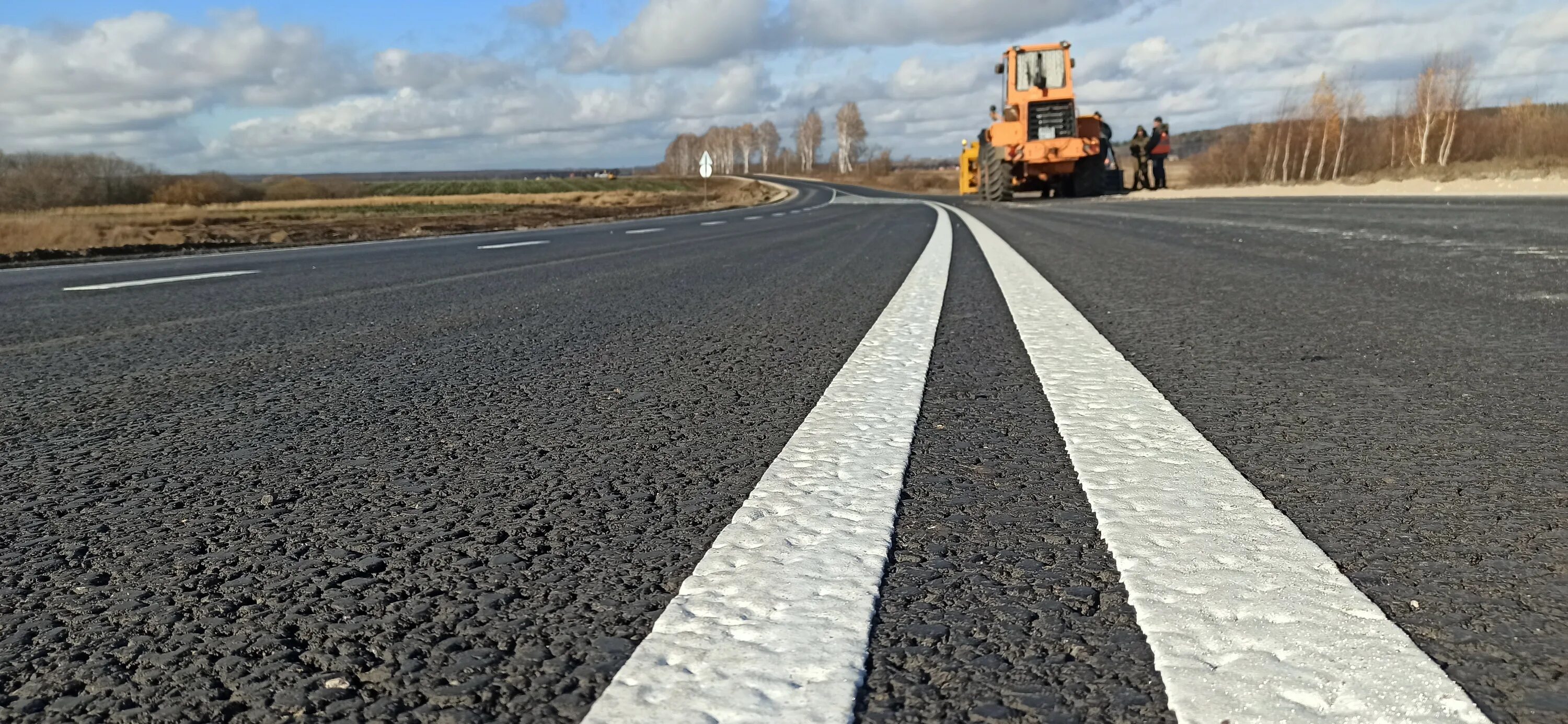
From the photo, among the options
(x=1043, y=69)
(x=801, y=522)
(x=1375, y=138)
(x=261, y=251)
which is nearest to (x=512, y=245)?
(x=261, y=251)

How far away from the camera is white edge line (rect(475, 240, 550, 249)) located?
10.1m

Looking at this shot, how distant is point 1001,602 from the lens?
1160mm

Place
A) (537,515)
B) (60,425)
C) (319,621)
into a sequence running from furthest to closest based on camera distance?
1. (60,425)
2. (537,515)
3. (319,621)

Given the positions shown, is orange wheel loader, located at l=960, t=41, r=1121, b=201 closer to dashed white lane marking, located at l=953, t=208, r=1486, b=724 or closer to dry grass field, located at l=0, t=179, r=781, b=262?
dry grass field, located at l=0, t=179, r=781, b=262

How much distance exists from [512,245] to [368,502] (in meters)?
9.27

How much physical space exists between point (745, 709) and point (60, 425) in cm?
214

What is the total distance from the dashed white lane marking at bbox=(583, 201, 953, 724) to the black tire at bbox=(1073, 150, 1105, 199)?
2531cm

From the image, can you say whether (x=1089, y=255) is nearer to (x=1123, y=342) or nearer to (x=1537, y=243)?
(x=1537, y=243)

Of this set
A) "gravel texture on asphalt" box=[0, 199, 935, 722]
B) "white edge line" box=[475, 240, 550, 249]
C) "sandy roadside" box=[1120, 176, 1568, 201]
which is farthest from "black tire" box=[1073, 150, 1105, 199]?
"gravel texture on asphalt" box=[0, 199, 935, 722]

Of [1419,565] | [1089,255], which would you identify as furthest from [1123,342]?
[1089,255]

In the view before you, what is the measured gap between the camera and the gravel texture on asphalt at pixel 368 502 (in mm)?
1029

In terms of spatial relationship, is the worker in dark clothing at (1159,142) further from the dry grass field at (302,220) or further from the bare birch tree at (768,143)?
the bare birch tree at (768,143)

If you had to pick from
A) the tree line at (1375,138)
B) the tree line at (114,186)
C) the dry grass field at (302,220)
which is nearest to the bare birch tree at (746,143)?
the tree line at (114,186)

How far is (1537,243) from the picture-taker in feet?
22.5
